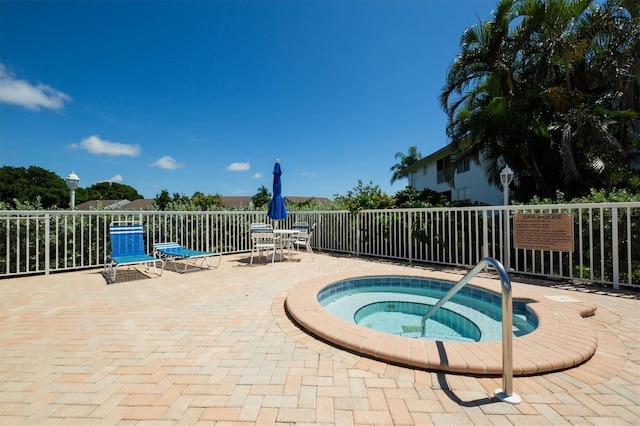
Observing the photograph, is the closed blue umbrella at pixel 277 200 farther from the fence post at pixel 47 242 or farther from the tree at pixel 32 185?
the tree at pixel 32 185

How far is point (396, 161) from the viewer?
34.2 m

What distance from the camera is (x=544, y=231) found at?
4.87m

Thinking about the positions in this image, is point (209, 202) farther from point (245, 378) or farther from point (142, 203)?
point (142, 203)

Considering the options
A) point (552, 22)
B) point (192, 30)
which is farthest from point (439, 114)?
point (192, 30)

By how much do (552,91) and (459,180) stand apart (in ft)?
→ 37.1

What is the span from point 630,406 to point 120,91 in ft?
57.2

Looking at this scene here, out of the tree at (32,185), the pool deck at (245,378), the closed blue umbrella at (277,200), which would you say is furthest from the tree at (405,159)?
the tree at (32,185)

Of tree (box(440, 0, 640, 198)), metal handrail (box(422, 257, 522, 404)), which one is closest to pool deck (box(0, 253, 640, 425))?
metal handrail (box(422, 257, 522, 404))

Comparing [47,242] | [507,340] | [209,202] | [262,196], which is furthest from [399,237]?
[262,196]

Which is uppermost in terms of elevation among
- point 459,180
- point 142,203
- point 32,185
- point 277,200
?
point 32,185

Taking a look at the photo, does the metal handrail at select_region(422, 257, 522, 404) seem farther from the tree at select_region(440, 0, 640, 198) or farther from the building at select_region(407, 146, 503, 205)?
the building at select_region(407, 146, 503, 205)

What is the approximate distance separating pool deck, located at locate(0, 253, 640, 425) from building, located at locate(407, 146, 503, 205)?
35.1 ft

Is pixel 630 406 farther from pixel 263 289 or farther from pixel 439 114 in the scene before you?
pixel 439 114

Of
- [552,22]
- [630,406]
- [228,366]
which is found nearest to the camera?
[630,406]
